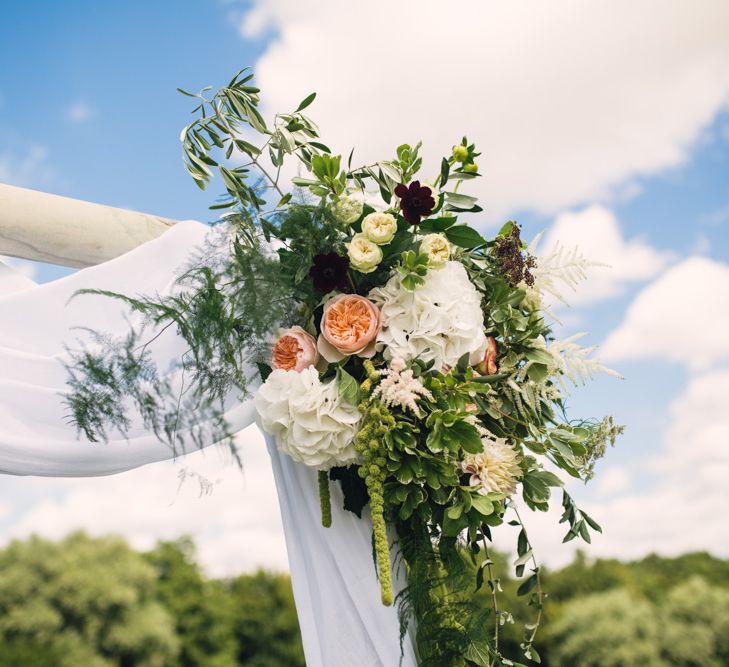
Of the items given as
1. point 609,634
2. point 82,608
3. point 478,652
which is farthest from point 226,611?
point 478,652

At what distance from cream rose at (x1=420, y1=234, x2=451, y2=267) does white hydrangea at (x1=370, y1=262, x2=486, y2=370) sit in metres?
0.04

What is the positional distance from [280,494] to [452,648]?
549mm

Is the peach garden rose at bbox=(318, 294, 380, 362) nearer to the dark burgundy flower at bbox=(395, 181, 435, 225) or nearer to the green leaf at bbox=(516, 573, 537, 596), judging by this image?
the dark burgundy flower at bbox=(395, 181, 435, 225)

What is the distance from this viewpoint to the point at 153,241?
2.18m

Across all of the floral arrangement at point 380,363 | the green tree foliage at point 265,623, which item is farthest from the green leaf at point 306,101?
the green tree foliage at point 265,623

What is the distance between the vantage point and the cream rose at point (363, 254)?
67.9 inches

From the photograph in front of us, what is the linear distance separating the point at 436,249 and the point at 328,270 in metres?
0.26

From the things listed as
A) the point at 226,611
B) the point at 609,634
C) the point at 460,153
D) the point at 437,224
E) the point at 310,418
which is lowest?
the point at 609,634

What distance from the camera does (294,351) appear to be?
5.69 feet

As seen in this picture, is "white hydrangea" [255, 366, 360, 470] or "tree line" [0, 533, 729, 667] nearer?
"white hydrangea" [255, 366, 360, 470]

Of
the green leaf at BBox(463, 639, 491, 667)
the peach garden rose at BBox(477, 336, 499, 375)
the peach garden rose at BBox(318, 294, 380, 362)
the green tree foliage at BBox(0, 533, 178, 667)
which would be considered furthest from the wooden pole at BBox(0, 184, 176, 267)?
the green tree foliage at BBox(0, 533, 178, 667)

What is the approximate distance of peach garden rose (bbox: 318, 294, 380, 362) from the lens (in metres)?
1.68

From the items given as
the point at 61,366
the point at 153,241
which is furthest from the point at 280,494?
the point at 153,241

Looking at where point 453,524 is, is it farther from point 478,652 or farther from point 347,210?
point 347,210
